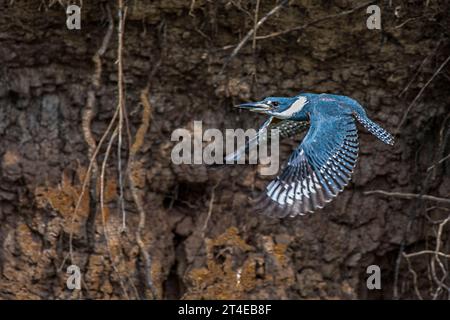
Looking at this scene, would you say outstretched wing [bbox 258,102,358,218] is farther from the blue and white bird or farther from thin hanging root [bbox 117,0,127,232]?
thin hanging root [bbox 117,0,127,232]

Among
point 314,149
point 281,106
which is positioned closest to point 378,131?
point 314,149

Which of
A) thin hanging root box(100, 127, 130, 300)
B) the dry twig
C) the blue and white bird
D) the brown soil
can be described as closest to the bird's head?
the blue and white bird

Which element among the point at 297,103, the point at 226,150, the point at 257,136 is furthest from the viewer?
the point at 226,150

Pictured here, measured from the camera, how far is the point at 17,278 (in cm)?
555

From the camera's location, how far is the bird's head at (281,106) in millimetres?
4773

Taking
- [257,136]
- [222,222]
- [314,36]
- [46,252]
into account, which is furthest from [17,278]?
[314,36]

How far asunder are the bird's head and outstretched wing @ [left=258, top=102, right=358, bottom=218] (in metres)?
0.08

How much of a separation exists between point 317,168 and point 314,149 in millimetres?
70

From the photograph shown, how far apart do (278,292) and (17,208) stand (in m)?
1.11

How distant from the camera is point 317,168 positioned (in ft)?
14.8

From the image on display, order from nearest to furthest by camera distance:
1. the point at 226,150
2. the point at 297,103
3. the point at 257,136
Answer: the point at 297,103, the point at 257,136, the point at 226,150

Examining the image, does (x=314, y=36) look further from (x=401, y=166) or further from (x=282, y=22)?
(x=401, y=166)

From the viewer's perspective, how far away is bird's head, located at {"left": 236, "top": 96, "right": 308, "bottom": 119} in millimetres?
4773

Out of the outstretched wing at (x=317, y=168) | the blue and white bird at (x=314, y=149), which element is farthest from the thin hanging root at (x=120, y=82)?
the outstretched wing at (x=317, y=168)
